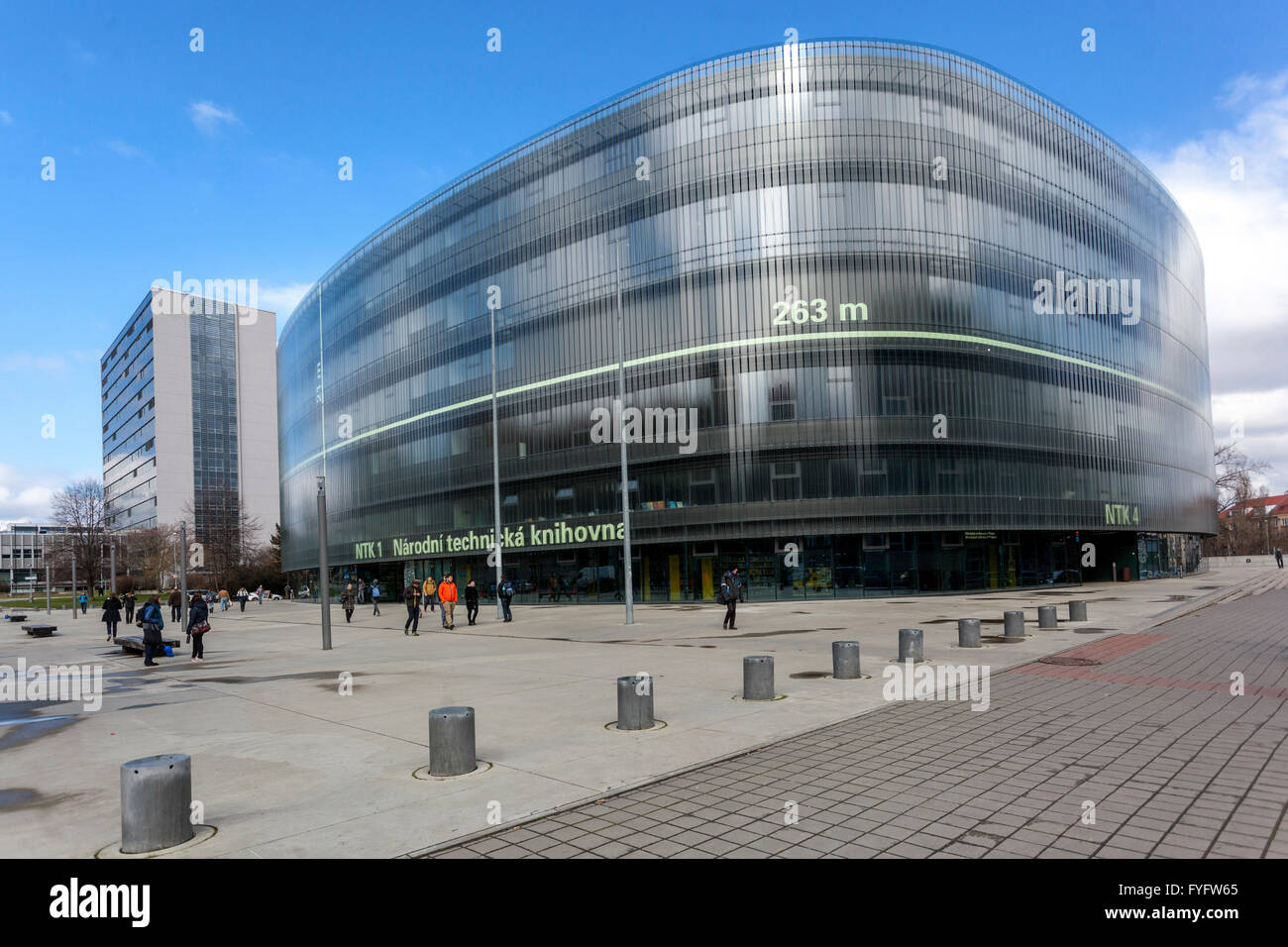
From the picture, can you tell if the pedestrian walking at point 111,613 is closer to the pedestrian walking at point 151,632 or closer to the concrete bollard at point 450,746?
the pedestrian walking at point 151,632

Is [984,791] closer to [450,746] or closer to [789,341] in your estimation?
[450,746]

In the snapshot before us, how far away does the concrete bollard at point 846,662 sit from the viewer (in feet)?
42.8

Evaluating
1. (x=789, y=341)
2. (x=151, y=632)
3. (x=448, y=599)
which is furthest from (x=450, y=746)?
(x=789, y=341)

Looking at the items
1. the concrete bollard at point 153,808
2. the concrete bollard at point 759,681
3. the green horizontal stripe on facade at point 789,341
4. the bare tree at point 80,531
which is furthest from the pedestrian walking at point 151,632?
the bare tree at point 80,531

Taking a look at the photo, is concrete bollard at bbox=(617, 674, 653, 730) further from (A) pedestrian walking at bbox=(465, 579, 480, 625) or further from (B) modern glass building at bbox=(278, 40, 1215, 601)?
(B) modern glass building at bbox=(278, 40, 1215, 601)

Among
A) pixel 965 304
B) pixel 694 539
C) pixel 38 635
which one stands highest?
pixel 965 304

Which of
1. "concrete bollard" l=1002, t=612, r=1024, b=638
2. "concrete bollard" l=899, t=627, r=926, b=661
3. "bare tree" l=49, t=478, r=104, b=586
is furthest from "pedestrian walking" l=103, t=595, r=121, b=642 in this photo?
"bare tree" l=49, t=478, r=104, b=586

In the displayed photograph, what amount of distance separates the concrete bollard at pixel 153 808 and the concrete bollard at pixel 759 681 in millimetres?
7072

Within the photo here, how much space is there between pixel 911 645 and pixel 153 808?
38.5ft

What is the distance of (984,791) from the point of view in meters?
6.59

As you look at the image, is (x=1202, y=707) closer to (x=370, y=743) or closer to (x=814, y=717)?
(x=814, y=717)

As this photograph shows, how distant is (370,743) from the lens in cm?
Result: 919
